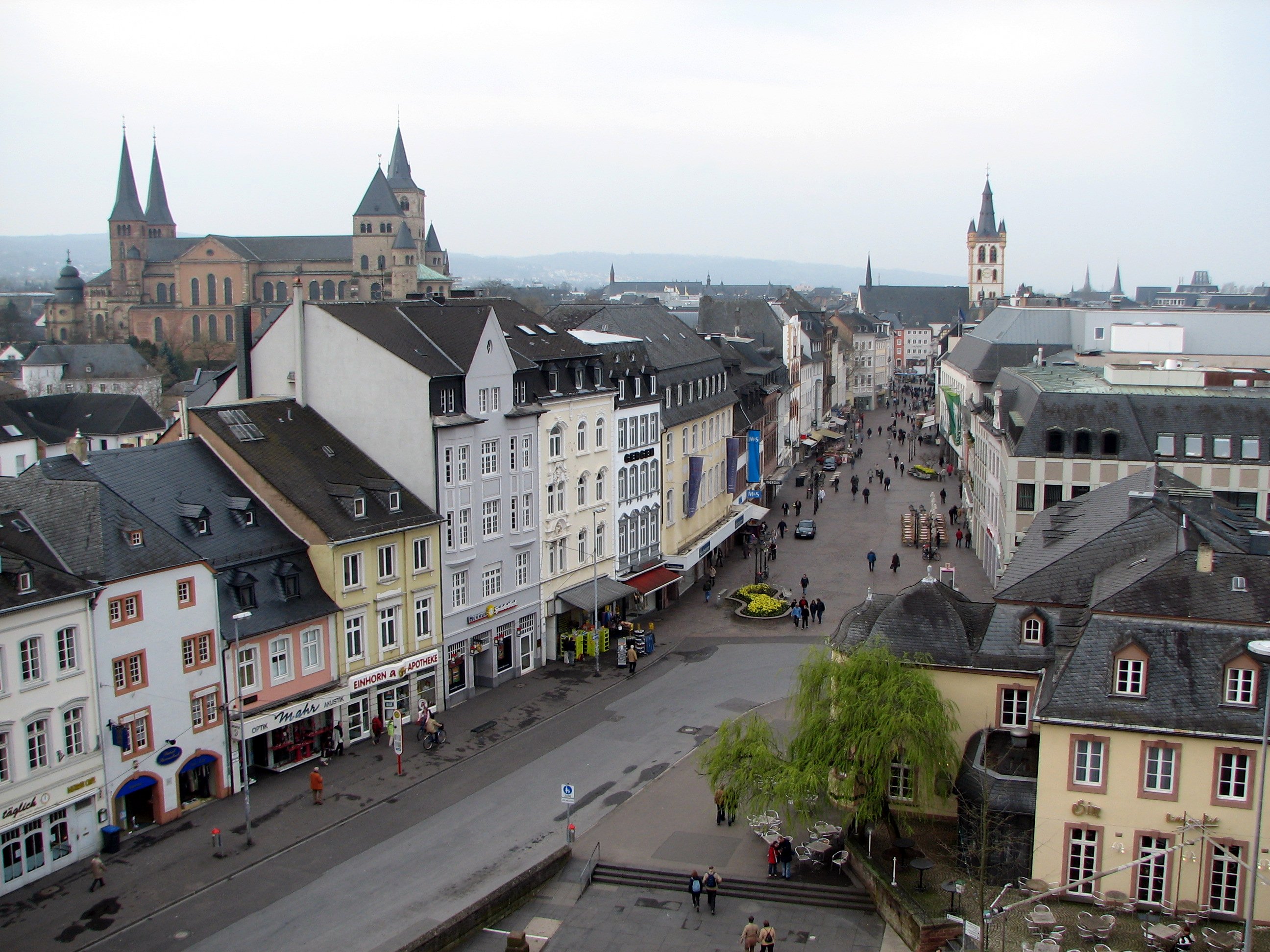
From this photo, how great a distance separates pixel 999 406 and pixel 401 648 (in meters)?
37.8

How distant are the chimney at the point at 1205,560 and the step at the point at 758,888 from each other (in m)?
11.4

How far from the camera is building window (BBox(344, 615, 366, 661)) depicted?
129ft

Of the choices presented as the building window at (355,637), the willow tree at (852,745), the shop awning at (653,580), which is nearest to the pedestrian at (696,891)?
the willow tree at (852,745)

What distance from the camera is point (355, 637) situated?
39875 millimetres

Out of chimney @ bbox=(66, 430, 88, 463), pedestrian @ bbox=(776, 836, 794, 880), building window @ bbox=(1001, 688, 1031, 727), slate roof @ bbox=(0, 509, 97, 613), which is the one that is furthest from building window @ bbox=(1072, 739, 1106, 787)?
chimney @ bbox=(66, 430, 88, 463)

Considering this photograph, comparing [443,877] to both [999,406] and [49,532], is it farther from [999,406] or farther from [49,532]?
[999,406]

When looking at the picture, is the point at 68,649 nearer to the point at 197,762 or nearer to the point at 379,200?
the point at 197,762

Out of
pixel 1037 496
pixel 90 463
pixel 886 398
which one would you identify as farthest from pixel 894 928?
pixel 886 398

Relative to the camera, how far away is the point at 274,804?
35.2 metres

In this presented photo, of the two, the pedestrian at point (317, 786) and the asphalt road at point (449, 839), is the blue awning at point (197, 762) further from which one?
the asphalt road at point (449, 839)

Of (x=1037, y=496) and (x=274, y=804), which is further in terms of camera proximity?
(x=1037, y=496)

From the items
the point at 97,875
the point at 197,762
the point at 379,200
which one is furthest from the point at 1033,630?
the point at 379,200

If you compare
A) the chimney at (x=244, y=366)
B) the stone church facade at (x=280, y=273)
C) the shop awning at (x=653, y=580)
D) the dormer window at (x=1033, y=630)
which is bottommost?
the shop awning at (x=653, y=580)

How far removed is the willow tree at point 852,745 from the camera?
29.9 meters
